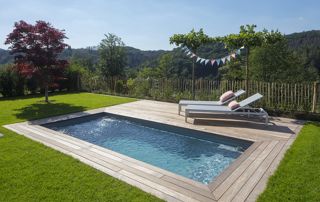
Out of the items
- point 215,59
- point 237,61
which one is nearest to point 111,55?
point 237,61

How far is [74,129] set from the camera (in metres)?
7.66

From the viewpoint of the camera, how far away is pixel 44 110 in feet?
30.6

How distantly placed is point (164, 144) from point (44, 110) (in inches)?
208

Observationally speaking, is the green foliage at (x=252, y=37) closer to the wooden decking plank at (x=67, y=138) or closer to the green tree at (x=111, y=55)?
the wooden decking plank at (x=67, y=138)

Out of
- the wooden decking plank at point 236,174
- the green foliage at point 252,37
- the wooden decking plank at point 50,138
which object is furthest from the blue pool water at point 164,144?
the green foliage at point 252,37

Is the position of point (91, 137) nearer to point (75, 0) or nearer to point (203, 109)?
point (203, 109)

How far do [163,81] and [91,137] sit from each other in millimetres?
5745

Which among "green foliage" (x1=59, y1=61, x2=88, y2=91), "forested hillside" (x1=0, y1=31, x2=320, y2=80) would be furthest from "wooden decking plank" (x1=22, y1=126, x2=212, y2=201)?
"green foliage" (x1=59, y1=61, x2=88, y2=91)

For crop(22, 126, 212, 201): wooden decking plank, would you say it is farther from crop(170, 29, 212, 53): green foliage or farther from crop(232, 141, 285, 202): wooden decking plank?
crop(170, 29, 212, 53): green foliage

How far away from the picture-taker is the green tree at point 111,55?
29.6 metres

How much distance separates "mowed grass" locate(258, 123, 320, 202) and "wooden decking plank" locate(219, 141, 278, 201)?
0.33 metres

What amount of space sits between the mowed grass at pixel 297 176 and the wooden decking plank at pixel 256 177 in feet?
0.61

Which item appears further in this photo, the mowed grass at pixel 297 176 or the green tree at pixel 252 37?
the green tree at pixel 252 37

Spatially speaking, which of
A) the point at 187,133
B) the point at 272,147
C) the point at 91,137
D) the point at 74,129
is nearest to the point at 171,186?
the point at 272,147
